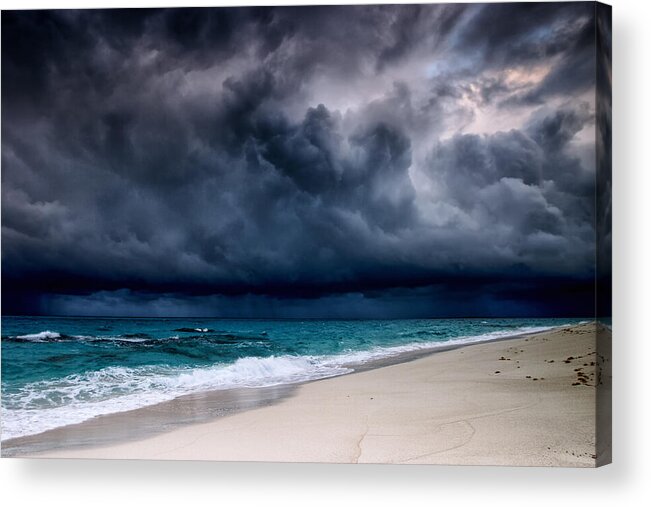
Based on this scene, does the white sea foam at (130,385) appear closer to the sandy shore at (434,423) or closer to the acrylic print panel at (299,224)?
the acrylic print panel at (299,224)

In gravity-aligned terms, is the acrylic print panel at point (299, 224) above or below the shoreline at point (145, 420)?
above

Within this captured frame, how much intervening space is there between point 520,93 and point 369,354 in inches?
85.3

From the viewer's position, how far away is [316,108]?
4805mm

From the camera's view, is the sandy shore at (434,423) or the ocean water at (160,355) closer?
the sandy shore at (434,423)

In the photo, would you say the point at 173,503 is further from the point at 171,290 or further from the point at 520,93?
the point at 520,93

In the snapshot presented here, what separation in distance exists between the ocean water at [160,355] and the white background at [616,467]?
0.53m

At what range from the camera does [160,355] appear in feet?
16.8

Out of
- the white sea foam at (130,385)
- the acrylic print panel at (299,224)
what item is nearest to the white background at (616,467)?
the acrylic print panel at (299,224)

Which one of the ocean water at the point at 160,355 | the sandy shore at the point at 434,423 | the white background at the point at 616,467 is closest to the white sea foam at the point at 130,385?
the ocean water at the point at 160,355

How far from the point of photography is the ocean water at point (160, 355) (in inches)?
189

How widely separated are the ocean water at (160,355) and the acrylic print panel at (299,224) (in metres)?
0.02

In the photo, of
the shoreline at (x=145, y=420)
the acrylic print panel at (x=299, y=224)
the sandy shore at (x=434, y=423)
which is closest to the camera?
the sandy shore at (x=434, y=423)

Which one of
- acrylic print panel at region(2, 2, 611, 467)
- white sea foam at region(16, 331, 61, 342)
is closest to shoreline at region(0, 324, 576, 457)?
acrylic print panel at region(2, 2, 611, 467)

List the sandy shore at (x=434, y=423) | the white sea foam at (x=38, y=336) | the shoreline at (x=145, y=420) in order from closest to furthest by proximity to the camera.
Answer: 1. the sandy shore at (x=434, y=423)
2. the shoreline at (x=145, y=420)
3. the white sea foam at (x=38, y=336)
